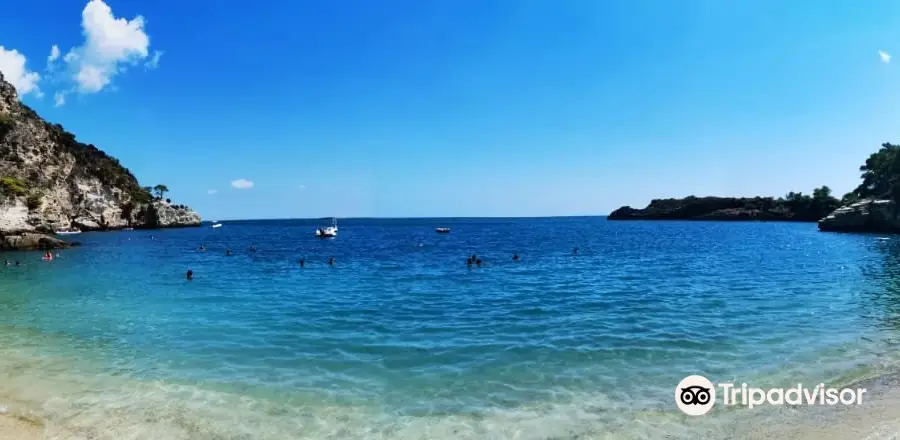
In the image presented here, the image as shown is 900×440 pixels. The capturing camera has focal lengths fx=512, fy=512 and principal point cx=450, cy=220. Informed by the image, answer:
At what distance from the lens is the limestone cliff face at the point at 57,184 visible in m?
82.0

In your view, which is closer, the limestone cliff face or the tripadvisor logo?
the tripadvisor logo

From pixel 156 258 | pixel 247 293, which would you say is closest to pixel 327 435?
pixel 247 293

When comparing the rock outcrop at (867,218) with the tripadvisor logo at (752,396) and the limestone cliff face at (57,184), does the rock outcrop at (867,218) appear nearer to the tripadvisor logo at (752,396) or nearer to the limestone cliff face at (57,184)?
the tripadvisor logo at (752,396)

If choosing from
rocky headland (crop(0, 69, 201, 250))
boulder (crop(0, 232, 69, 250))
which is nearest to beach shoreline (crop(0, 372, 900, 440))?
boulder (crop(0, 232, 69, 250))

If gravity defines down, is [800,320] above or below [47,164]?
below

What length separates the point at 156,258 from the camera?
57062mm

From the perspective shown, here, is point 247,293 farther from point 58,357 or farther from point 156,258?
point 156,258

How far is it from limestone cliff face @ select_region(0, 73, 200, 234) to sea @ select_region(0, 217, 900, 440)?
2469 inches

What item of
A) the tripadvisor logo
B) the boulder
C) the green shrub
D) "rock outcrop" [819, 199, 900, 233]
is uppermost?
the green shrub

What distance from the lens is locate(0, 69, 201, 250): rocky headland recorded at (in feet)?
238

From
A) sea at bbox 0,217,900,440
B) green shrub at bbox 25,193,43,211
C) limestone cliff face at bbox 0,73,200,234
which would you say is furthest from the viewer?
green shrub at bbox 25,193,43,211

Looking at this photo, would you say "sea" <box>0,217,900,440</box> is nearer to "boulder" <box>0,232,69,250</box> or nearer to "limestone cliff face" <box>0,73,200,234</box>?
"boulder" <box>0,232,69,250</box>

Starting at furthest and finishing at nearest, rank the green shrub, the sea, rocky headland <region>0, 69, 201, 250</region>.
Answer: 1. the green shrub
2. rocky headland <region>0, 69, 201, 250</region>
3. the sea

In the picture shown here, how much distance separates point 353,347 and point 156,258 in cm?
4936
